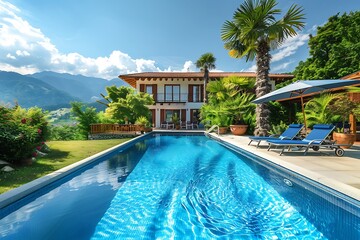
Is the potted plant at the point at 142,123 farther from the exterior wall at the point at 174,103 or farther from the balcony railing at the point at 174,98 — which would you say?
the balcony railing at the point at 174,98

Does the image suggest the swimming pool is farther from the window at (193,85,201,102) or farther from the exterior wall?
the window at (193,85,201,102)

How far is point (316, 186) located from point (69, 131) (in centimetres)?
1733

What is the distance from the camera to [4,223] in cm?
292

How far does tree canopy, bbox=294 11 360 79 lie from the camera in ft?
74.0

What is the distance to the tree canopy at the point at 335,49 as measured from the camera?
22.5 meters

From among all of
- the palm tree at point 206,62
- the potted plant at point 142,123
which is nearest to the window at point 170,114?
the palm tree at point 206,62

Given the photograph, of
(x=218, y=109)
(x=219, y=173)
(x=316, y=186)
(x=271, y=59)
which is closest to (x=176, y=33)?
(x=218, y=109)

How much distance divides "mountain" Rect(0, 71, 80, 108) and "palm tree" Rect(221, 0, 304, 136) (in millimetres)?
164632

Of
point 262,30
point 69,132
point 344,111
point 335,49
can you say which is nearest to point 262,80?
point 262,30

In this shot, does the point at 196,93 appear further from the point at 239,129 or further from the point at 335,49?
the point at 335,49

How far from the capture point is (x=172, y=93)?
2480 cm

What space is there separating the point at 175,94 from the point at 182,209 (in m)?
21.8

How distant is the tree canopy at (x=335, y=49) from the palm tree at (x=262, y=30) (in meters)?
16.6

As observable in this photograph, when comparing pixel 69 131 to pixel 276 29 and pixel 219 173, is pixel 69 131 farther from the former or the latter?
pixel 276 29
